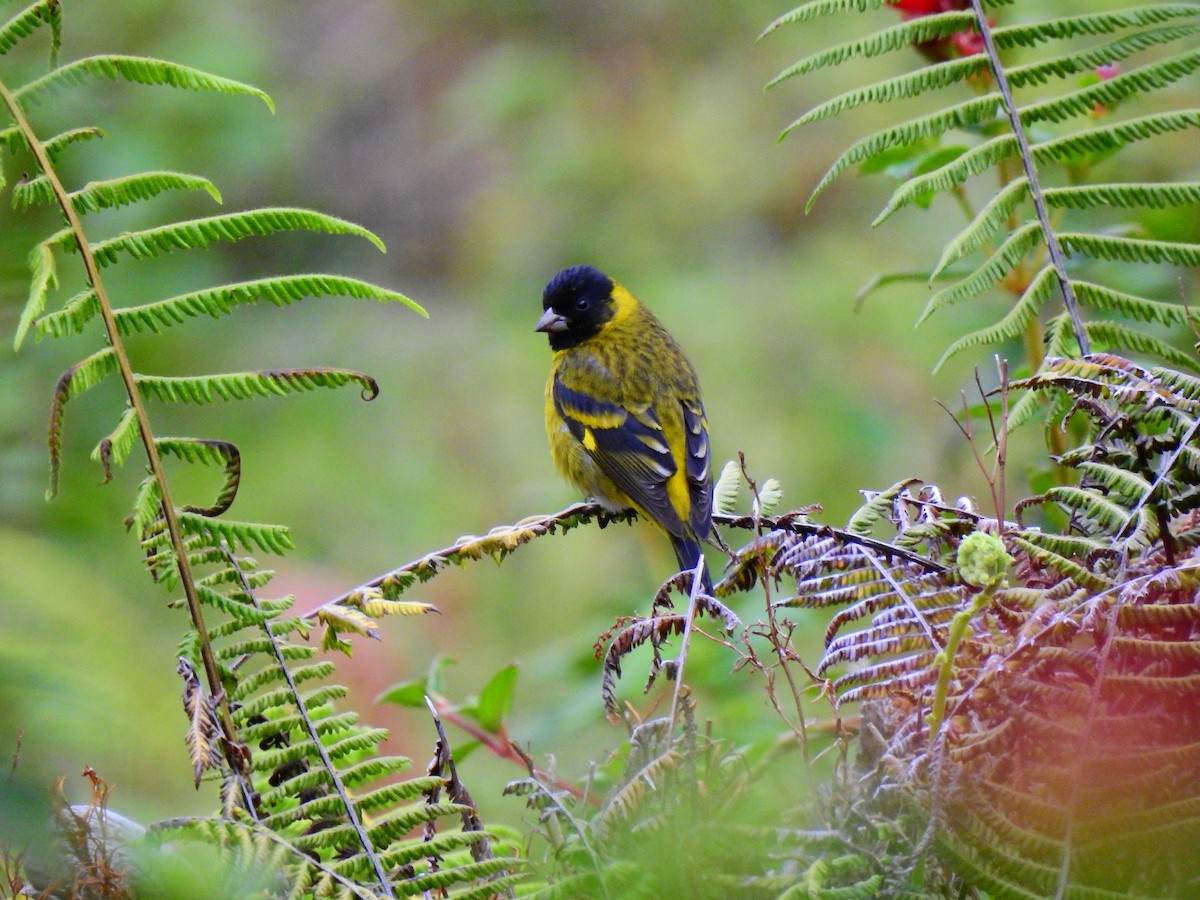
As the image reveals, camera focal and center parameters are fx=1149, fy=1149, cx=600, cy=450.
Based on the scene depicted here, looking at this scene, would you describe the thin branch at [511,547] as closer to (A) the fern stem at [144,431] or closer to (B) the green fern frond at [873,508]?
(B) the green fern frond at [873,508]

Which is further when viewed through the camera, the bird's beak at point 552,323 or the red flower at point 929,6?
the bird's beak at point 552,323

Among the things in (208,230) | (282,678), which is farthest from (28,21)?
(282,678)

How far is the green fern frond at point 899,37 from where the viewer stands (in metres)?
2.26

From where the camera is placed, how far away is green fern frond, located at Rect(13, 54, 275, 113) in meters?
1.62

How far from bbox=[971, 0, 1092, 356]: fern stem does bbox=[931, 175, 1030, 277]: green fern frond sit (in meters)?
0.03

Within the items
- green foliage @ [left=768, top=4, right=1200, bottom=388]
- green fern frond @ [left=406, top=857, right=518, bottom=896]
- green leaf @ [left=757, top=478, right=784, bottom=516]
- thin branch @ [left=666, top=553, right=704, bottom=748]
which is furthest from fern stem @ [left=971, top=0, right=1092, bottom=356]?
green fern frond @ [left=406, top=857, right=518, bottom=896]

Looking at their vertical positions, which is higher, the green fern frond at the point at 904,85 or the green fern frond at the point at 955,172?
the green fern frond at the point at 904,85

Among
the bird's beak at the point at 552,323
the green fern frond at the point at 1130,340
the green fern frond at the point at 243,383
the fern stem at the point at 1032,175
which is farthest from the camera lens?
the bird's beak at the point at 552,323

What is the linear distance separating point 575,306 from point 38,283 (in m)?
3.60

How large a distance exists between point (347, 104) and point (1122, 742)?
8121 millimetres

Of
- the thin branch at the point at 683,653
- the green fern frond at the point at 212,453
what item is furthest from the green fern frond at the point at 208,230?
the thin branch at the point at 683,653

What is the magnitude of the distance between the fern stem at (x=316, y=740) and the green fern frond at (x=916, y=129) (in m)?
1.24

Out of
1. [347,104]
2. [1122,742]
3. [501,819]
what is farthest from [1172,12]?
[347,104]

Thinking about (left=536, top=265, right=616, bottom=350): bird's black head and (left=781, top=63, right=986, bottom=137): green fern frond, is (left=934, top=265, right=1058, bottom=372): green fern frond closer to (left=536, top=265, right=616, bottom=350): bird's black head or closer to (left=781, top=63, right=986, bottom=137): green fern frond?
(left=781, top=63, right=986, bottom=137): green fern frond
